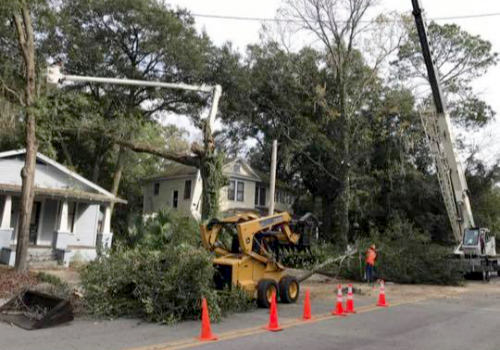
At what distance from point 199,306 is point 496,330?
6097 mm

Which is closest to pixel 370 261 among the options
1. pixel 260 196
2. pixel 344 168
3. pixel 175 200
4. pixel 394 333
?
pixel 394 333

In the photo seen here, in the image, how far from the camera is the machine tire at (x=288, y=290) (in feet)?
41.4

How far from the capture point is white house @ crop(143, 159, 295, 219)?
39.8 m

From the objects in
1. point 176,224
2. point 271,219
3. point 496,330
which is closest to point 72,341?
point 271,219

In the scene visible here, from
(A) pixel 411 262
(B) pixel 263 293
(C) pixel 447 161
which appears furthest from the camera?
(C) pixel 447 161

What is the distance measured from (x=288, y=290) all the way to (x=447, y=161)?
12.9 metres

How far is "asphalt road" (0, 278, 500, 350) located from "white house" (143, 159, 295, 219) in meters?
27.4

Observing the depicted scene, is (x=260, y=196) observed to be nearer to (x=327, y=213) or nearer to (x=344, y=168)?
(x=327, y=213)

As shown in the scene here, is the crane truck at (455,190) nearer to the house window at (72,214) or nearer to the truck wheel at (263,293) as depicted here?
the truck wheel at (263,293)

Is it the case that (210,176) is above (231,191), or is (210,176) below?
below

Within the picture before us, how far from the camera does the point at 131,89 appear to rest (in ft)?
105

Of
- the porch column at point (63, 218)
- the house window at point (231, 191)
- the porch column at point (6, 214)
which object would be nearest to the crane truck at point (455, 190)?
the porch column at point (63, 218)

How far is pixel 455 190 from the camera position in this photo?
72.4 feet

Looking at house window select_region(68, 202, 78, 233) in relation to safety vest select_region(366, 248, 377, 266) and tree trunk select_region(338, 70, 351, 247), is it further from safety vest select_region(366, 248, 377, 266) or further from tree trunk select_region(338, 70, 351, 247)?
safety vest select_region(366, 248, 377, 266)
